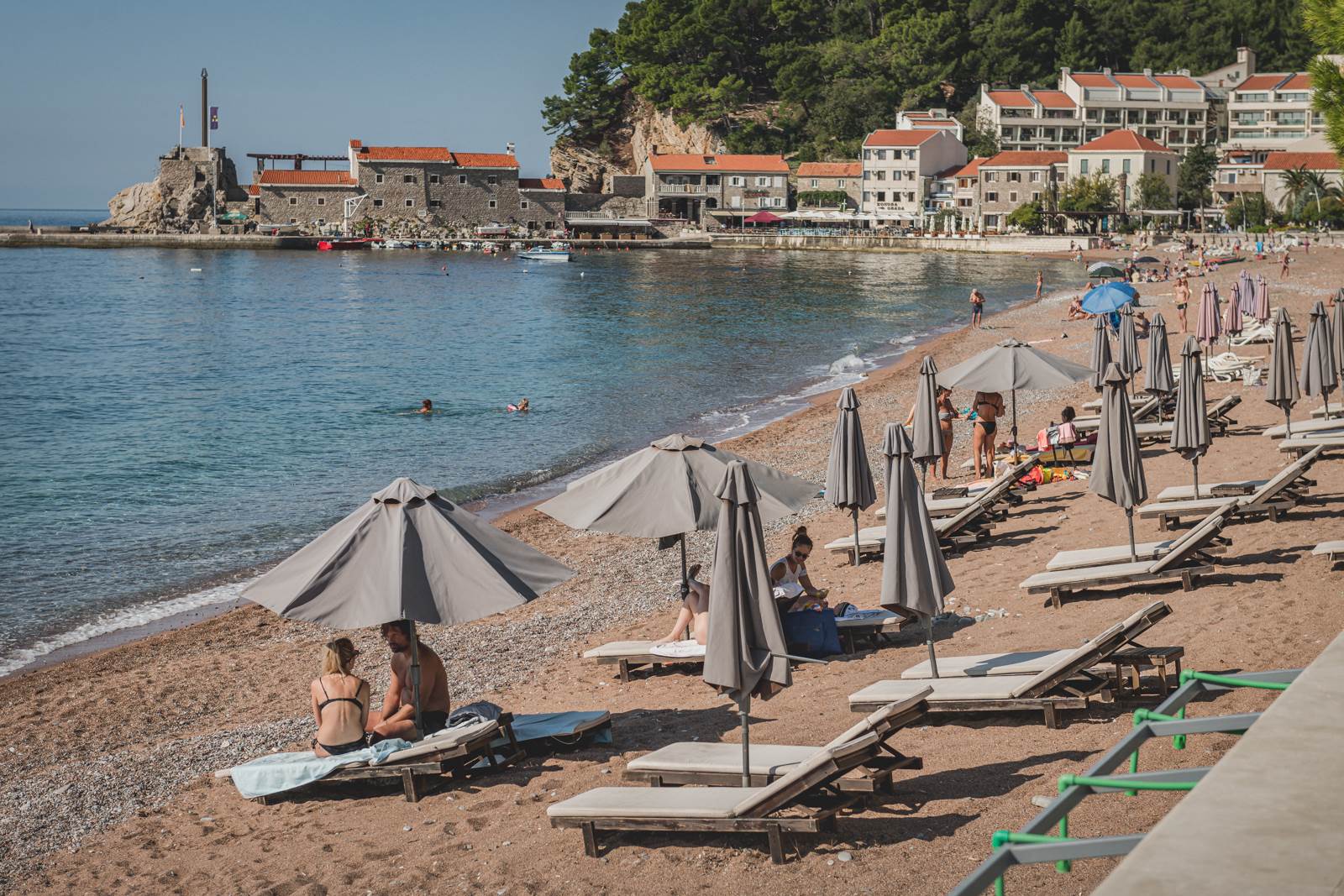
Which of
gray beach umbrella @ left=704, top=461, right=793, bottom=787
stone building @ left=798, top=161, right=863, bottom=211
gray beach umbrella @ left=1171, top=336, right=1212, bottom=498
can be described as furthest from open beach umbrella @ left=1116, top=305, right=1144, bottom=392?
stone building @ left=798, top=161, right=863, bottom=211

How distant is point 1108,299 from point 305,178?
112m

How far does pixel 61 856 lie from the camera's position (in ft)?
27.6

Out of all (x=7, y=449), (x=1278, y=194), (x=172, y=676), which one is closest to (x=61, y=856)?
(x=172, y=676)

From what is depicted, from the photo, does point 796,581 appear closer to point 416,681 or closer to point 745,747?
point 416,681

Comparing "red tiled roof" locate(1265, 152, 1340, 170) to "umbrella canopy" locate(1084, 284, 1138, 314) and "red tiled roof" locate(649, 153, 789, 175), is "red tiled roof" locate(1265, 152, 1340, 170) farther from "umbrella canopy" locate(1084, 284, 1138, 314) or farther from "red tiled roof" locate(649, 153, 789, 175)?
"umbrella canopy" locate(1084, 284, 1138, 314)

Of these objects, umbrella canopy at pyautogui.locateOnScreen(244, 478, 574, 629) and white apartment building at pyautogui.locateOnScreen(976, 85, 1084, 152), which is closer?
umbrella canopy at pyautogui.locateOnScreen(244, 478, 574, 629)

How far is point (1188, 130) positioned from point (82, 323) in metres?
104

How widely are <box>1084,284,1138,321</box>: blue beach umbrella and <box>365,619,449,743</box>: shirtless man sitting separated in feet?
63.3

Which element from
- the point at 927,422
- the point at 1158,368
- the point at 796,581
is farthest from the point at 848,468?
the point at 1158,368

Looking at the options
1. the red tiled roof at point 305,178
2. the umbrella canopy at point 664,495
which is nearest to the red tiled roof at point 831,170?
the red tiled roof at point 305,178

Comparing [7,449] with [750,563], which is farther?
[7,449]

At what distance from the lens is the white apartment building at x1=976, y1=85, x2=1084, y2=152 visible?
123 m

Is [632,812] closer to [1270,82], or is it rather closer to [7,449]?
[7,449]

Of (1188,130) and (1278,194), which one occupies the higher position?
(1188,130)
